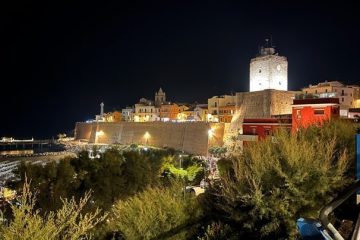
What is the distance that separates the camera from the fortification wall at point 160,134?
3136 centimetres

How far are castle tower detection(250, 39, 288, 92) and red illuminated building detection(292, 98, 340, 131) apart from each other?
8.94 metres

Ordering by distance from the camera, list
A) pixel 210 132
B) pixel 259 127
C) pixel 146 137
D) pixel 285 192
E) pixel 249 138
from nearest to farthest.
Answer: pixel 285 192 < pixel 259 127 < pixel 249 138 < pixel 210 132 < pixel 146 137

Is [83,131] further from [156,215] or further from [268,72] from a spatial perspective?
[156,215]

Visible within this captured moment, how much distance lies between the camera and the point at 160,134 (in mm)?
37875

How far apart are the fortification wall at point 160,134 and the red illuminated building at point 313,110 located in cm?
1255

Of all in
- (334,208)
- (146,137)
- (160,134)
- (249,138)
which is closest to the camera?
(334,208)

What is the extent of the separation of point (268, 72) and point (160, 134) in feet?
46.9

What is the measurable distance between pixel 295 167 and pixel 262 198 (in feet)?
2.42

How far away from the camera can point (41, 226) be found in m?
3.63

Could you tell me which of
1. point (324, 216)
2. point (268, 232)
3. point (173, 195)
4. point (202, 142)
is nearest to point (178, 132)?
point (202, 142)

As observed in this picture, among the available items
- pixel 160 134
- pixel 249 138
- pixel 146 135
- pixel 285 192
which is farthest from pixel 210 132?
pixel 285 192

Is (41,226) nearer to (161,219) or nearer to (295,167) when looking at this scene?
(161,219)

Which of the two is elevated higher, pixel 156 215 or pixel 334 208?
pixel 334 208

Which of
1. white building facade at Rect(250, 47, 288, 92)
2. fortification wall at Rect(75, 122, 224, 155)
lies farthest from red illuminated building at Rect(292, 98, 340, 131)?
fortification wall at Rect(75, 122, 224, 155)
